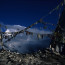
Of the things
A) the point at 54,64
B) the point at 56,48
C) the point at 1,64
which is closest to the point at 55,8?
the point at 54,64

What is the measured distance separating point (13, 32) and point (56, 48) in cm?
1375

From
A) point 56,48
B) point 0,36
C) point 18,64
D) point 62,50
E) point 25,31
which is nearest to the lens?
point 18,64

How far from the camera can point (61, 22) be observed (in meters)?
26.9

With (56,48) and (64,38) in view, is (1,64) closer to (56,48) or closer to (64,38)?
(64,38)

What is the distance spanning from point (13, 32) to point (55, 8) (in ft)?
30.3

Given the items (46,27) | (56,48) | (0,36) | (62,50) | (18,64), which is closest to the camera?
(18,64)

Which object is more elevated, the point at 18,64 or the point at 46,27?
the point at 46,27

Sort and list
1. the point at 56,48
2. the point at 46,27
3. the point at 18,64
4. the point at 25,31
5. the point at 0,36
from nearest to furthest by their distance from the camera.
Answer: the point at 18,64, the point at 25,31, the point at 46,27, the point at 0,36, the point at 56,48

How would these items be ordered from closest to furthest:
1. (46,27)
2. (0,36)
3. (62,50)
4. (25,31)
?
(25,31), (46,27), (0,36), (62,50)

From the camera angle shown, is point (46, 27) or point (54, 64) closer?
point (54, 64)

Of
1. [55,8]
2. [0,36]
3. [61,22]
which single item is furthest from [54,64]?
[61,22]

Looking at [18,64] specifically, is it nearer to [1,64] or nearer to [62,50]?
[1,64]

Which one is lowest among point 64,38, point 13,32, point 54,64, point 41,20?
point 54,64

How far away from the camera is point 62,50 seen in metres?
23.7
